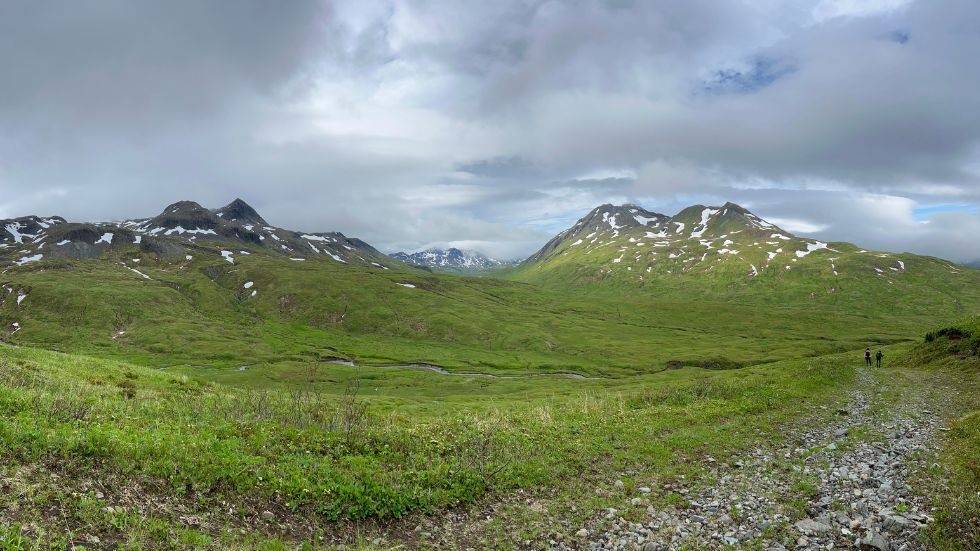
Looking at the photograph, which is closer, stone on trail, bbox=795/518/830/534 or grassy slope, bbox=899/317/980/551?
grassy slope, bbox=899/317/980/551

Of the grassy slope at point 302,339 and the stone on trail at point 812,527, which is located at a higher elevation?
the stone on trail at point 812,527

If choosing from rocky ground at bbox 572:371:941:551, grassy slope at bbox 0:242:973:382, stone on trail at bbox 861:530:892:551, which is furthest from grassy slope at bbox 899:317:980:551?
grassy slope at bbox 0:242:973:382

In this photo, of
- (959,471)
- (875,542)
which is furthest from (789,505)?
(959,471)

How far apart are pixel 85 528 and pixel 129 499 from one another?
144 centimetres

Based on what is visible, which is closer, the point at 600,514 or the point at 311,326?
the point at 600,514

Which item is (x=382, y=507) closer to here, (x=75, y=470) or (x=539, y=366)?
(x=75, y=470)

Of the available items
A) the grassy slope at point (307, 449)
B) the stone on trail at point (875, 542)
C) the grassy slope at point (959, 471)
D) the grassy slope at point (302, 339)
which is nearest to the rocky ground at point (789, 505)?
the stone on trail at point (875, 542)

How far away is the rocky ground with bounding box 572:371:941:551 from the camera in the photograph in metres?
11.8

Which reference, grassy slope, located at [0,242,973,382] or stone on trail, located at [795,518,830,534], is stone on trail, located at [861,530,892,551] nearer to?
stone on trail, located at [795,518,830,534]

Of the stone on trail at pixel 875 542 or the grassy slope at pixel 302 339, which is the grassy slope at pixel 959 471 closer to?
the stone on trail at pixel 875 542

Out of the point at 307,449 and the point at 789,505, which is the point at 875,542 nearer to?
the point at 789,505

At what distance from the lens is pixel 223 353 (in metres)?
142

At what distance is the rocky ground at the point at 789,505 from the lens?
1180cm

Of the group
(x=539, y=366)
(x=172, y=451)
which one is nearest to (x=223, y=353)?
(x=539, y=366)
